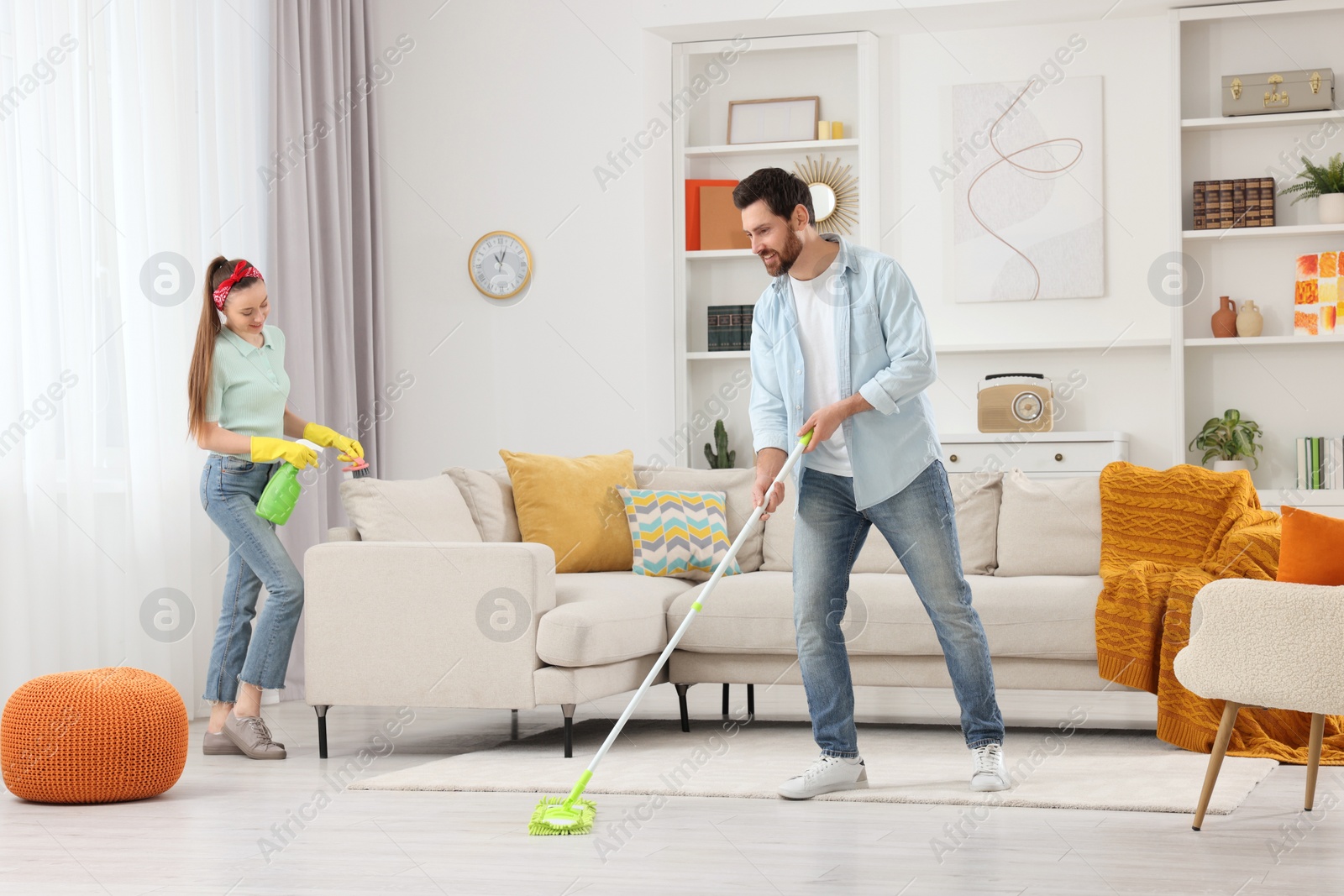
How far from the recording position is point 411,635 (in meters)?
3.57

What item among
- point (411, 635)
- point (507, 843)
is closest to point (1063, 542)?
point (411, 635)

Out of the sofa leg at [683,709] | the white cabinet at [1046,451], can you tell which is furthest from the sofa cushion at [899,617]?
the white cabinet at [1046,451]

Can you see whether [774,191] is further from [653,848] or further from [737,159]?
[737,159]

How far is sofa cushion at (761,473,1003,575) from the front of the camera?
13.7 feet

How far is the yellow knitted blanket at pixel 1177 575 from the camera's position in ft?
11.1

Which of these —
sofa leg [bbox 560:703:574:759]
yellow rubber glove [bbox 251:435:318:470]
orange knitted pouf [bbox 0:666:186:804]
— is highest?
yellow rubber glove [bbox 251:435:318:470]

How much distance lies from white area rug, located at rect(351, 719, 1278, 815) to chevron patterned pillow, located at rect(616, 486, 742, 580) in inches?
20.9

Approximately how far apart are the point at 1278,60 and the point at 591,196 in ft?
9.44

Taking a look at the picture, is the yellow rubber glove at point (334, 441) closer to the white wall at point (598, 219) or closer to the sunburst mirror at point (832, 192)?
the white wall at point (598, 219)

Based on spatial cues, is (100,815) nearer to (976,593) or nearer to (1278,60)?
(976,593)

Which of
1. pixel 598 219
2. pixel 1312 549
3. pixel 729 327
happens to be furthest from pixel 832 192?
pixel 1312 549

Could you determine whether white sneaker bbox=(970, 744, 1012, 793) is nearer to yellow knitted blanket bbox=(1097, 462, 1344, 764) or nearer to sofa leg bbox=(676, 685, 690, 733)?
yellow knitted blanket bbox=(1097, 462, 1344, 764)

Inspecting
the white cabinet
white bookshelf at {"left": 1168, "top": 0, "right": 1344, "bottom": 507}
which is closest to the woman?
the white cabinet

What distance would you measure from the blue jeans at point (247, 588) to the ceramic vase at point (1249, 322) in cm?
387
